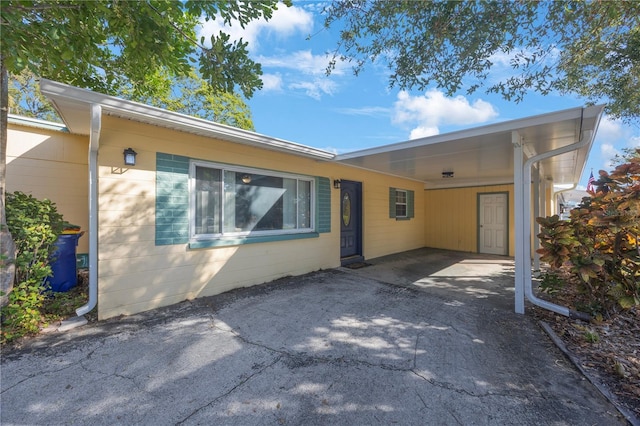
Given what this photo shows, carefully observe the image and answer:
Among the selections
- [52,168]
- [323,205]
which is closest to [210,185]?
[323,205]

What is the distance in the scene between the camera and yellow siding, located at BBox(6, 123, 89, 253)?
14.5 feet

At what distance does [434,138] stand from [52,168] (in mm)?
6426

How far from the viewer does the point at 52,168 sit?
4.75 metres

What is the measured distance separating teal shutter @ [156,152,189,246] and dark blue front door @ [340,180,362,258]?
3.71 meters

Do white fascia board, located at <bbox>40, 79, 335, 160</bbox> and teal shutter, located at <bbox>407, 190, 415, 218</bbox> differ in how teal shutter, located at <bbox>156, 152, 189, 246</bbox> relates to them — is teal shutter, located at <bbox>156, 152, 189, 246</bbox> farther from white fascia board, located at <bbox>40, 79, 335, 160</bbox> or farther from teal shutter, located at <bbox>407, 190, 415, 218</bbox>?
teal shutter, located at <bbox>407, 190, 415, 218</bbox>

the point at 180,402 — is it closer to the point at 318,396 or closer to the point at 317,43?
the point at 318,396

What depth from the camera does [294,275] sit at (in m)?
5.46

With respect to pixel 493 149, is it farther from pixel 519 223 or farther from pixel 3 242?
pixel 3 242

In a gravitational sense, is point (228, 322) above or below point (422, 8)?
below

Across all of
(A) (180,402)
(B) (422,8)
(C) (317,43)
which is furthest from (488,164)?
(A) (180,402)

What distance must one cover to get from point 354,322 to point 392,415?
151 cm

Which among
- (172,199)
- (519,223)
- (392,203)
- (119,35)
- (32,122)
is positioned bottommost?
(519,223)

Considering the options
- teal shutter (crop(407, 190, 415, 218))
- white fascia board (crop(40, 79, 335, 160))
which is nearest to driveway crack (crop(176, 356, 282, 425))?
white fascia board (crop(40, 79, 335, 160))

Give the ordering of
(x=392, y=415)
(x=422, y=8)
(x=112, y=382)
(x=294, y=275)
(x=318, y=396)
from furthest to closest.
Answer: (x=294, y=275) < (x=422, y=8) < (x=112, y=382) < (x=318, y=396) < (x=392, y=415)
